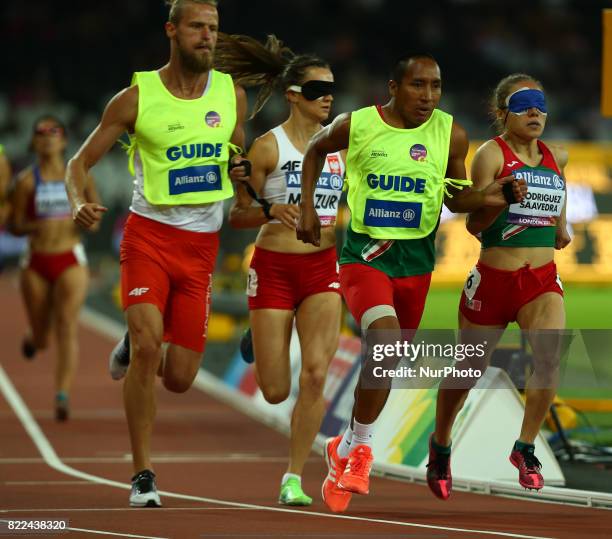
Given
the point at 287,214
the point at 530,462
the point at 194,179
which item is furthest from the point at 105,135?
the point at 530,462

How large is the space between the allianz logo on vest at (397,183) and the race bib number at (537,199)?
1.87 ft

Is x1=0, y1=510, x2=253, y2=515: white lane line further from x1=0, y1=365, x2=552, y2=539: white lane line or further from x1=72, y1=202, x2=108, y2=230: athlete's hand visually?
x1=72, y1=202, x2=108, y2=230: athlete's hand

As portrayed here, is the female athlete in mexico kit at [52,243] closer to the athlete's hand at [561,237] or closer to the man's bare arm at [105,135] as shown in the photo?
the man's bare arm at [105,135]

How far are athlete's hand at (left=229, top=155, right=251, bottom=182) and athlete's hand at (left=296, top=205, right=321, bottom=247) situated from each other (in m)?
0.39

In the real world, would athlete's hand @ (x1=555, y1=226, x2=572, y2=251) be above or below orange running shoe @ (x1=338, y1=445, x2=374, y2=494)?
above

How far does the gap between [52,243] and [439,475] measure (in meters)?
5.85

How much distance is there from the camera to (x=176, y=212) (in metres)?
8.35

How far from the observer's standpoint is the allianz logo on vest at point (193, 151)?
8.27 metres

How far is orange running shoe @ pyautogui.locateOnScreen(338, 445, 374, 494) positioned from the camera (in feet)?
26.0

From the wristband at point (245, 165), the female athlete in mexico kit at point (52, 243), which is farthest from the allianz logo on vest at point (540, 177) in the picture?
the female athlete in mexico kit at point (52, 243)

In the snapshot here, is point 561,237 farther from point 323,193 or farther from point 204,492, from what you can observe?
point 204,492

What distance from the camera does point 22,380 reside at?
16.7 metres

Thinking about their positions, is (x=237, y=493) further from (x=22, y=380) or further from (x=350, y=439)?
(x=22, y=380)

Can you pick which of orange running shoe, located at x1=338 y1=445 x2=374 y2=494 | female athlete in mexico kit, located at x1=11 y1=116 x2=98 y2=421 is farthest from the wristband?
female athlete in mexico kit, located at x1=11 y1=116 x2=98 y2=421
